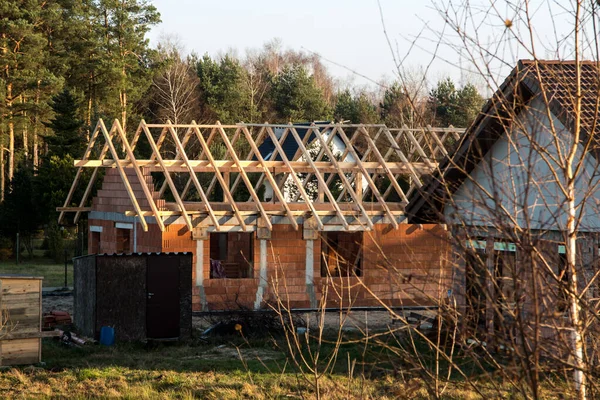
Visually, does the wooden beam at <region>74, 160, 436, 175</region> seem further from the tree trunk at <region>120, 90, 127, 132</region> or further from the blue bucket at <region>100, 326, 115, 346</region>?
the tree trunk at <region>120, 90, 127, 132</region>

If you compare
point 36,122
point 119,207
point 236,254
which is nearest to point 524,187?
point 119,207

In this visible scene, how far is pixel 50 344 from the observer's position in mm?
14227

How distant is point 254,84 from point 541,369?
165 feet

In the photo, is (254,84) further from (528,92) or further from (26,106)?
(528,92)

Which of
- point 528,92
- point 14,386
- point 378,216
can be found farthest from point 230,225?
point 528,92

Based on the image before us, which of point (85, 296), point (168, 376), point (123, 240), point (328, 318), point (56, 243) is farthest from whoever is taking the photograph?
point (56, 243)

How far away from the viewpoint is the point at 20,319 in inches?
473

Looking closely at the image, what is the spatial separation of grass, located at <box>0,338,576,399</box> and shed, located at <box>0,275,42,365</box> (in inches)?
12.1

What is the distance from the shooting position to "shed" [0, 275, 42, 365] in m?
11.9

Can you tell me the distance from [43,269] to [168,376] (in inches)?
680

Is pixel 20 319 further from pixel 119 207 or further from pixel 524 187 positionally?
pixel 119 207

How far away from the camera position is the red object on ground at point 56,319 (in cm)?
1592

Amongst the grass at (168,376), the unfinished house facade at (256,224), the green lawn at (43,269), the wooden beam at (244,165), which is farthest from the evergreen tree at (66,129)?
the grass at (168,376)

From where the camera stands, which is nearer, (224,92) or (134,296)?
(134,296)
